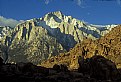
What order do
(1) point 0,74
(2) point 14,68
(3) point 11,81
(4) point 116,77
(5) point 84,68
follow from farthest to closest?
(5) point 84,68
(4) point 116,77
(2) point 14,68
(1) point 0,74
(3) point 11,81

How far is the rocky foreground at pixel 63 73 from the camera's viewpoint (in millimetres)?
98125

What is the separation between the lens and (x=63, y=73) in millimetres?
111875

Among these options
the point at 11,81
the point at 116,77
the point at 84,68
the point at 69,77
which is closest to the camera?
the point at 11,81

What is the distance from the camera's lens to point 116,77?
121 m

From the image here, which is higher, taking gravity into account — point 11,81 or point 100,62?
point 100,62

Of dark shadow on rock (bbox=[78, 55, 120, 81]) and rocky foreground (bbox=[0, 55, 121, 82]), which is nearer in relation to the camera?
rocky foreground (bbox=[0, 55, 121, 82])

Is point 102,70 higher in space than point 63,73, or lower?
higher

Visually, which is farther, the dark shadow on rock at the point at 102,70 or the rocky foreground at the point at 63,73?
the dark shadow on rock at the point at 102,70

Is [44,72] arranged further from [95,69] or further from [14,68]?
[95,69]

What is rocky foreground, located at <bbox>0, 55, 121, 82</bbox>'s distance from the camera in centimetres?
9812

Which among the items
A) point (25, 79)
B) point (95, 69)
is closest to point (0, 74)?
point (25, 79)

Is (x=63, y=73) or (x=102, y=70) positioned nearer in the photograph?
(x=63, y=73)

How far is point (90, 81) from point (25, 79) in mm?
19973

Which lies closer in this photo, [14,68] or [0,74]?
[0,74]
